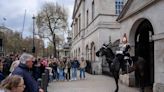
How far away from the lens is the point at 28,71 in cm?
663

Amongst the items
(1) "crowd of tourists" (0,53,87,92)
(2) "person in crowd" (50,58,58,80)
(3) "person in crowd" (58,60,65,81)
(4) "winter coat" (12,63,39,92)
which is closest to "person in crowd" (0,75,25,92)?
(1) "crowd of tourists" (0,53,87,92)

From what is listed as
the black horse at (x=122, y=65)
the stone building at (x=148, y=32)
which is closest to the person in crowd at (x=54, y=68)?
the stone building at (x=148, y=32)

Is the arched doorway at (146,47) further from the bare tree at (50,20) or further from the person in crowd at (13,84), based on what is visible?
the bare tree at (50,20)

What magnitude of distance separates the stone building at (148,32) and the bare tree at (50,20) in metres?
34.8

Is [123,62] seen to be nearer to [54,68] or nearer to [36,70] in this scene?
[36,70]

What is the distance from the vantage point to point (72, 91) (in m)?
17.4

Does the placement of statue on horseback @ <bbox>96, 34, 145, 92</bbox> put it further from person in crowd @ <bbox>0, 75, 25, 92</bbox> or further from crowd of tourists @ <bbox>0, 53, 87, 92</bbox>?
person in crowd @ <bbox>0, 75, 25, 92</bbox>

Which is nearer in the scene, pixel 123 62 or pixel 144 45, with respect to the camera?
pixel 123 62

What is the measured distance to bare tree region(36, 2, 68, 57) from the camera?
5503cm

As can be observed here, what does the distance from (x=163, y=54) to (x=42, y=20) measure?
42.6 m

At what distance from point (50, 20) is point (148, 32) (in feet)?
121

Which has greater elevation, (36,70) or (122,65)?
(122,65)

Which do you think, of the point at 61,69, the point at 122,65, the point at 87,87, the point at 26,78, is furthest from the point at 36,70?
the point at 26,78

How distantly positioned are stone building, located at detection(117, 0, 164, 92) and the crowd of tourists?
5485mm
